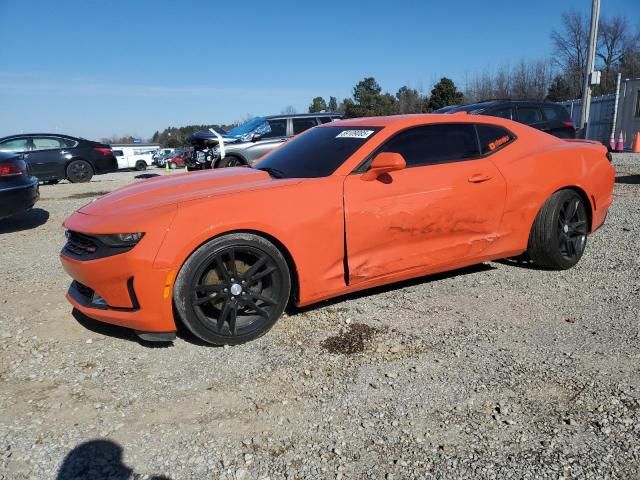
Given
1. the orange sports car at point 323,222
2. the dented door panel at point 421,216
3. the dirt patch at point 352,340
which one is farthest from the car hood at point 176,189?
the dirt patch at point 352,340

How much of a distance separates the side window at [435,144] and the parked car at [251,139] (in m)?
6.81

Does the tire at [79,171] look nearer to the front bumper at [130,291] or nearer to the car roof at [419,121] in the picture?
the car roof at [419,121]

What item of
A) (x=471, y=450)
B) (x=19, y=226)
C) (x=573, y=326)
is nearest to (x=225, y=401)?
(x=471, y=450)

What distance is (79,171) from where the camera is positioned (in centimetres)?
1341

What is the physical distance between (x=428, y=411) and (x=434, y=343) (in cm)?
78

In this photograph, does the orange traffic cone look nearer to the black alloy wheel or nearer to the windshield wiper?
the black alloy wheel

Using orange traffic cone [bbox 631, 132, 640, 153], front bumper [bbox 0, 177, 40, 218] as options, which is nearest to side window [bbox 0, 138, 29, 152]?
front bumper [bbox 0, 177, 40, 218]

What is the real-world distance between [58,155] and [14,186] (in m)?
7.10

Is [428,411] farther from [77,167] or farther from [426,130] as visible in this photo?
[77,167]

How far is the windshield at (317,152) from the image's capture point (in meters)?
3.71

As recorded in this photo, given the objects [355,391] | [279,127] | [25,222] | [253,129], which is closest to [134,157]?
[253,129]

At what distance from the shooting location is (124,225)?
3045 mm

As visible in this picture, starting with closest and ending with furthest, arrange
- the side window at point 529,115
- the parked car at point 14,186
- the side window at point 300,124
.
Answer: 1. the parked car at point 14,186
2. the side window at point 529,115
3. the side window at point 300,124

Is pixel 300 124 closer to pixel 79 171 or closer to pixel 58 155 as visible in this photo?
pixel 79 171
